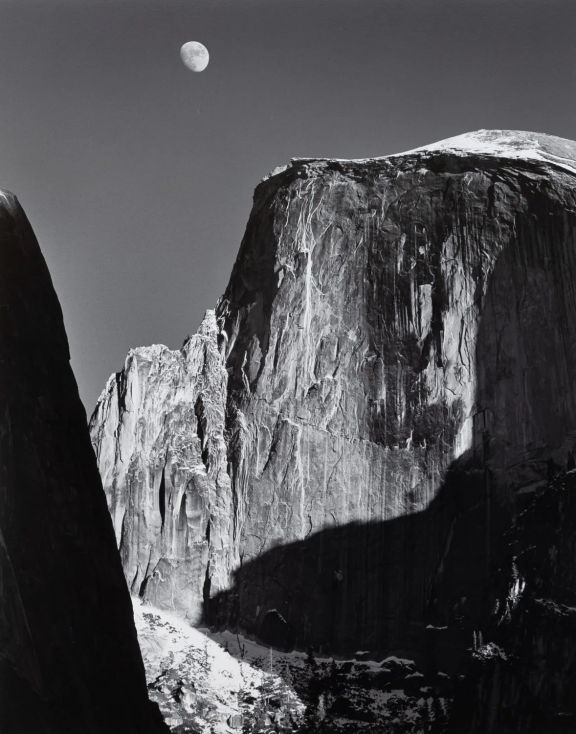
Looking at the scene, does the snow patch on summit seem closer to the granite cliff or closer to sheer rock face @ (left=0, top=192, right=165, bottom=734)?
the granite cliff

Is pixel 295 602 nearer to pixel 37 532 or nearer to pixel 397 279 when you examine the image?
pixel 397 279

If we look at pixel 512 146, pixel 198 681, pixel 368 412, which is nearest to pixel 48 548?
pixel 198 681

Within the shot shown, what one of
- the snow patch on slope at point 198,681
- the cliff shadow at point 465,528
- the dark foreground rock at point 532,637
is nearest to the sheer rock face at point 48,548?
the snow patch on slope at point 198,681

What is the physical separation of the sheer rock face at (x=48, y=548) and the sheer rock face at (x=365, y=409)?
5044cm

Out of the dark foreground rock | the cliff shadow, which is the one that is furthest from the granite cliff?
the dark foreground rock

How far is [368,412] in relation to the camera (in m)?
81.4

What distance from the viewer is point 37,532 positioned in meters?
25.9

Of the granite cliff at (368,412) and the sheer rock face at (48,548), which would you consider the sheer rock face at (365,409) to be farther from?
the sheer rock face at (48,548)

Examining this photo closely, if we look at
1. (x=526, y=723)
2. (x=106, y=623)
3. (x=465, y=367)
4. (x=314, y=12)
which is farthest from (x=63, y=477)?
(x=465, y=367)

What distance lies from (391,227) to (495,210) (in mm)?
7558

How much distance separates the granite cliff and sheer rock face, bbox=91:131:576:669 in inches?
5.5

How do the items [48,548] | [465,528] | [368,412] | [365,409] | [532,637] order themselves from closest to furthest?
[48,548] < [532,637] < [465,528] < [368,412] < [365,409]

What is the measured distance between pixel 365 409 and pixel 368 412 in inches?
12.5

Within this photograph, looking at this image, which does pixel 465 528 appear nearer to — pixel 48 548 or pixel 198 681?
pixel 198 681
